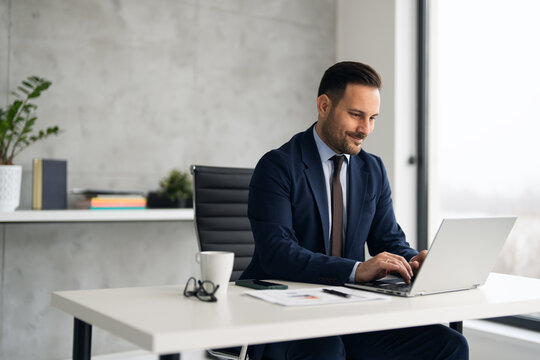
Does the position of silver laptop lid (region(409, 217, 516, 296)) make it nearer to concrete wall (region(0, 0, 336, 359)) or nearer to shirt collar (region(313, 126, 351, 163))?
shirt collar (region(313, 126, 351, 163))

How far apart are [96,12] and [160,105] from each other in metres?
0.60

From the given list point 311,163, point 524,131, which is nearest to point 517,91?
point 524,131

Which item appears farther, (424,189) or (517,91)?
(424,189)

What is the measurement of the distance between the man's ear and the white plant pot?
1509 millimetres

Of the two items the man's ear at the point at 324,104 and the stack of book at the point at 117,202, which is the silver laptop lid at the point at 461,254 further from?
the stack of book at the point at 117,202

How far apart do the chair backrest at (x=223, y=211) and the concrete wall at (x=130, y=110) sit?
109cm

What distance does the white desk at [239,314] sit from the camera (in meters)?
1.02

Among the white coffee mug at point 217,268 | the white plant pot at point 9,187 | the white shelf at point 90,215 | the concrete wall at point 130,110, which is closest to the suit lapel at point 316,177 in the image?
the white coffee mug at point 217,268

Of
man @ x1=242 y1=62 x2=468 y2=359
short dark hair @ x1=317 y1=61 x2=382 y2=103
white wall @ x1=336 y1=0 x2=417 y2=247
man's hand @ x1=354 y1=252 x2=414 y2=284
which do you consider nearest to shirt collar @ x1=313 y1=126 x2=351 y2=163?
man @ x1=242 y1=62 x2=468 y2=359

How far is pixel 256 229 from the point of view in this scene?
5.90 feet

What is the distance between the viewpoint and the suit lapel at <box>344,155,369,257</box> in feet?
6.18

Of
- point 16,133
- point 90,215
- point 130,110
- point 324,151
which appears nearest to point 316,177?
point 324,151

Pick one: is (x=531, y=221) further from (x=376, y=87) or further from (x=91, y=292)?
(x=91, y=292)

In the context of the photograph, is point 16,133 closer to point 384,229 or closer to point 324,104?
point 324,104
